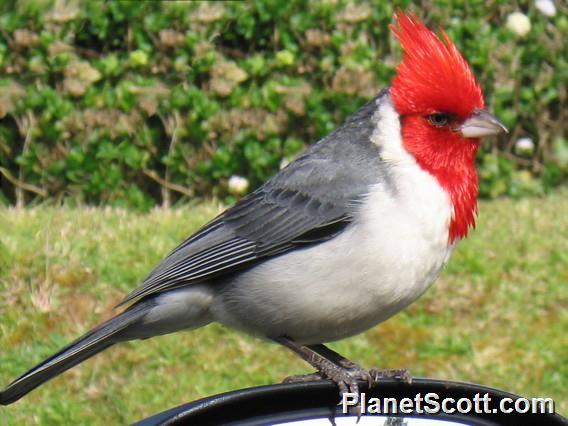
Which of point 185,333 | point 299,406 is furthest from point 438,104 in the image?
point 185,333

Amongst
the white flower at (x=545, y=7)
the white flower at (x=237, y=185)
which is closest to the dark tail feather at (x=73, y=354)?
the white flower at (x=237, y=185)

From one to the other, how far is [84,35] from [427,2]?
2357mm

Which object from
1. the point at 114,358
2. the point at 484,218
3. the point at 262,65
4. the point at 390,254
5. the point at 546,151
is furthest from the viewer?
the point at 546,151

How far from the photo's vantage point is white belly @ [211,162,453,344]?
10.9 ft

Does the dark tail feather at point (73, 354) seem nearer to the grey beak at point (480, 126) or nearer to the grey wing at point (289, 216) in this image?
the grey wing at point (289, 216)

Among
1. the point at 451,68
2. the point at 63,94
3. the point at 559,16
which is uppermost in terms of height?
the point at 451,68

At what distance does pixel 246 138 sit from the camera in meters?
7.11

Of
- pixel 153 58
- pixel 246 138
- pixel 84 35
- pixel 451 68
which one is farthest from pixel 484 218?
pixel 451 68

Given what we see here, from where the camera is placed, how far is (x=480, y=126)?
3484 millimetres

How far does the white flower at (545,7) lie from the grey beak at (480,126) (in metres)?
4.44

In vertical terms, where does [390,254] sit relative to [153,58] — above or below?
above

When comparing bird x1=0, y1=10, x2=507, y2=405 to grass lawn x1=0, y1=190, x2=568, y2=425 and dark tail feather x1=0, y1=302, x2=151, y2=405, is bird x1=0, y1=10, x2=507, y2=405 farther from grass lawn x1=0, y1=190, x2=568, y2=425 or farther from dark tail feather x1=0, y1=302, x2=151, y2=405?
grass lawn x1=0, y1=190, x2=568, y2=425

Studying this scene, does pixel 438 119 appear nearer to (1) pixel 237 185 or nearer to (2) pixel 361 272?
(2) pixel 361 272

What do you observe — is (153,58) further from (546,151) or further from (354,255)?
(354,255)
